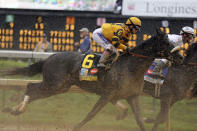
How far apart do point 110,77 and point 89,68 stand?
38 centimetres

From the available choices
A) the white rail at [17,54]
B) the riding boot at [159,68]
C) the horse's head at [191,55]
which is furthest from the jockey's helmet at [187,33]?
the white rail at [17,54]

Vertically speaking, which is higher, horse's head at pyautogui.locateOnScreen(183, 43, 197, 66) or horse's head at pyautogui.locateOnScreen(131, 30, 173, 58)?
horse's head at pyautogui.locateOnScreen(131, 30, 173, 58)

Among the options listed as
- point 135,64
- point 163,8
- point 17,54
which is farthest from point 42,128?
point 163,8

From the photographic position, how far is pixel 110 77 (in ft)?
18.9

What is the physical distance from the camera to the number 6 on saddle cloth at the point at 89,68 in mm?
5922

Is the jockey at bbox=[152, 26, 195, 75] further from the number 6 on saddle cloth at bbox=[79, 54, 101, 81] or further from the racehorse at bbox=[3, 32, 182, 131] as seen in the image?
the number 6 on saddle cloth at bbox=[79, 54, 101, 81]

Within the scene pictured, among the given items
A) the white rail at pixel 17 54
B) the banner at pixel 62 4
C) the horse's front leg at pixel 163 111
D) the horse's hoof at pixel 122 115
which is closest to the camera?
the horse's front leg at pixel 163 111

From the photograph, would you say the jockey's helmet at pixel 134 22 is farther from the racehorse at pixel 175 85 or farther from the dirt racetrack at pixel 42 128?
the dirt racetrack at pixel 42 128

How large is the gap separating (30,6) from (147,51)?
226 inches

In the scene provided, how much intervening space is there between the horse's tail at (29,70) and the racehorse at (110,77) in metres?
0.10

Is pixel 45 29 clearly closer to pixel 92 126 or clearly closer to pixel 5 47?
pixel 5 47

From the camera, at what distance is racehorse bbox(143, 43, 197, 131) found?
19.9 ft

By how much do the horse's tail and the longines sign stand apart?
12.6 feet

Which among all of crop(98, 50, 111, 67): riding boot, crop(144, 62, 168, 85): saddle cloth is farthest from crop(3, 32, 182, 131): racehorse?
crop(144, 62, 168, 85): saddle cloth
